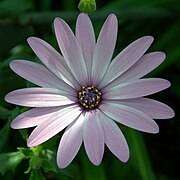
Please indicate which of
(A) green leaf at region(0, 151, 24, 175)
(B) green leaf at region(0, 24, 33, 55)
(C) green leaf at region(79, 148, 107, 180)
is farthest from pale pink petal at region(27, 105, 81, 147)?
(B) green leaf at region(0, 24, 33, 55)

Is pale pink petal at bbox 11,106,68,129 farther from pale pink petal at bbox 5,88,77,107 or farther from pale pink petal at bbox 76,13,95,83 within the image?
pale pink petal at bbox 76,13,95,83

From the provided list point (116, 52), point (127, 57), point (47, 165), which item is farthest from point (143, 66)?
point (116, 52)

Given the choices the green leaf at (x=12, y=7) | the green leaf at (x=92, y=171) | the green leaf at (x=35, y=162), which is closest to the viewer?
the green leaf at (x=35, y=162)

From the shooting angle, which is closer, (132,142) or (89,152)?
(89,152)

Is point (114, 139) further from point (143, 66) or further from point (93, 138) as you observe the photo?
point (143, 66)

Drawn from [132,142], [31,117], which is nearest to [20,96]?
[31,117]

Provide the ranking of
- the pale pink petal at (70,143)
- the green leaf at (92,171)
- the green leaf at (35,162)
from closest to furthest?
the pale pink petal at (70,143), the green leaf at (35,162), the green leaf at (92,171)

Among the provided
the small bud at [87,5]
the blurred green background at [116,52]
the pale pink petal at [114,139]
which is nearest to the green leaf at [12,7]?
the blurred green background at [116,52]

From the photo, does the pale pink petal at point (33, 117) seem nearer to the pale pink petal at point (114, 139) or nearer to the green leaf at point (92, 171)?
the pale pink petal at point (114, 139)

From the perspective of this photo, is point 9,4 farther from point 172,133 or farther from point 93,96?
point 172,133
